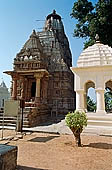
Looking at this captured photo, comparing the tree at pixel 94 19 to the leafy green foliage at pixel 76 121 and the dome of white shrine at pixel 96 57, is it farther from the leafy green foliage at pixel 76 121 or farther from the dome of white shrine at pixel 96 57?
the leafy green foliage at pixel 76 121

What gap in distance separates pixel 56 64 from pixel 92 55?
9499 millimetres

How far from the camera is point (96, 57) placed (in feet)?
30.5

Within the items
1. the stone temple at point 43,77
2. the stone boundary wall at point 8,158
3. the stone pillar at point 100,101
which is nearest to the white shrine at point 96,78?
the stone pillar at point 100,101

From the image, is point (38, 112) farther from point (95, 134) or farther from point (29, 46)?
point (29, 46)

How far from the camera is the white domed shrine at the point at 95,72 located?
8.74 meters

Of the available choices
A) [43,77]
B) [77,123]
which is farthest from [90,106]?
[77,123]

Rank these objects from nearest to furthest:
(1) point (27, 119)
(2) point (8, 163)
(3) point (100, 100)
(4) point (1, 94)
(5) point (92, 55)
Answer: (2) point (8, 163) → (3) point (100, 100) → (5) point (92, 55) → (1) point (27, 119) → (4) point (1, 94)

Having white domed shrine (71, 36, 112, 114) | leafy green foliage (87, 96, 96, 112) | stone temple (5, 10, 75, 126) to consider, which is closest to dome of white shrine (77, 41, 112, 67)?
white domed shrine (71, 36, 112, 114)

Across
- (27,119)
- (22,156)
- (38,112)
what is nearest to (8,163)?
(22,156)

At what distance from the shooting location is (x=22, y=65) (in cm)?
1720

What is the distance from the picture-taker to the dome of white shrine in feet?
29.7

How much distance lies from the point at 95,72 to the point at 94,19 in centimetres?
895

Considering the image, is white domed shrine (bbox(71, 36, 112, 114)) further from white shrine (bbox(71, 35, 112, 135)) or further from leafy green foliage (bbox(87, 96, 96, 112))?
leafy green foliage (bbox(87, 96, 96, 112))

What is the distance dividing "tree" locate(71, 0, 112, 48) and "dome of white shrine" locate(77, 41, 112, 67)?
6421mm
